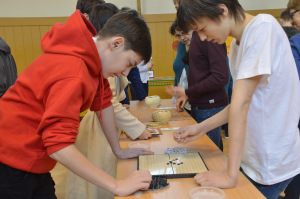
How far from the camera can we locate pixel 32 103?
914 millimetres

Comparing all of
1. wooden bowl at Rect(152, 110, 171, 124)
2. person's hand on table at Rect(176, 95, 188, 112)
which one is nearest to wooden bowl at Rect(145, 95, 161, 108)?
person's hand on table at Rect(176, 95, 188, 112)

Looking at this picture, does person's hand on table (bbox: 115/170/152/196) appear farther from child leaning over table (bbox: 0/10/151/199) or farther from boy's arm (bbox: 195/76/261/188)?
boy's arm (bbox: 195/76/261/188)

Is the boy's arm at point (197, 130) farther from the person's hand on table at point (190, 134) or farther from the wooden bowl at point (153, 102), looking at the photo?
the wooden bowl at point (153, 102)

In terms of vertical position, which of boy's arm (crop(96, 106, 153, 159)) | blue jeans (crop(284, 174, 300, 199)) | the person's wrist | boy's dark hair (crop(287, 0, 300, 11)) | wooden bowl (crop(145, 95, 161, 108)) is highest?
boy's dark hair (crop(287, 0, 300, 11))

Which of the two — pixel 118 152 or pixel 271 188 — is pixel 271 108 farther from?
pixel 118 152

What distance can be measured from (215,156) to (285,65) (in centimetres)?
47

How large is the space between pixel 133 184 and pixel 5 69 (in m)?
1.43

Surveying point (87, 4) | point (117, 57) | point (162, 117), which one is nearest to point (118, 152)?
point (117, 57)

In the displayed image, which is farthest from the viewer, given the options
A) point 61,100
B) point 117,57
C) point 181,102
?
point 181,102

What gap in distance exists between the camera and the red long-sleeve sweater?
2.60 ft

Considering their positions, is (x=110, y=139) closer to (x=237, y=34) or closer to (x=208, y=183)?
(x=208, y=183)

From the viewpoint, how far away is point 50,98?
2.61 ft

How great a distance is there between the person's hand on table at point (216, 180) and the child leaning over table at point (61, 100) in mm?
176

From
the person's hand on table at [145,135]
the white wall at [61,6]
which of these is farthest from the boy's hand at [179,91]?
the white wall at [61,6]
